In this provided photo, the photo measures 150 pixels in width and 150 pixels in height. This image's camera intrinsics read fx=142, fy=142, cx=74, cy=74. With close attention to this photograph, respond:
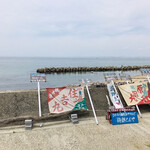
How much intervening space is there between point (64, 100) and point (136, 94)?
5804mm

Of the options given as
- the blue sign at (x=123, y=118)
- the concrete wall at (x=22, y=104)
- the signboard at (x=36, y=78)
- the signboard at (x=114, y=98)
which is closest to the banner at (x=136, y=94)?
the signboard at (x=114, y=98)

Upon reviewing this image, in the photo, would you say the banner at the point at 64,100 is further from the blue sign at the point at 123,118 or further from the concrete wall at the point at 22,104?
the blue sign at the point at 123,118

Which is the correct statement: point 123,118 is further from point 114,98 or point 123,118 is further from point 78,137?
point 78,137

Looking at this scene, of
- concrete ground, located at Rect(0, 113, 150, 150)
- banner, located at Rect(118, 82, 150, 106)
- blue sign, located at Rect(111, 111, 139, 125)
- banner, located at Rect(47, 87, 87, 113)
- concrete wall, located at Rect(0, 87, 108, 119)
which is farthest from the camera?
banner, located at Rect(118, 82, 150, 106)

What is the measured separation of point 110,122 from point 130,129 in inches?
50.8

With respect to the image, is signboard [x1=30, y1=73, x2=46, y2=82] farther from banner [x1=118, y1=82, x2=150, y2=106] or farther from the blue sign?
banner [x1=118, y1=82, x2=150, y2=106]

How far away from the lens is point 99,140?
7680mm

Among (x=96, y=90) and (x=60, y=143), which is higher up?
(x=96, y=90)

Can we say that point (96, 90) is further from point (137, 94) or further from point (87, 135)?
point (87, 135)

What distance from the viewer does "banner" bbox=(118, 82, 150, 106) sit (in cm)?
1116

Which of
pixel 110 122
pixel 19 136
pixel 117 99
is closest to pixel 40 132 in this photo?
pixel 19 136

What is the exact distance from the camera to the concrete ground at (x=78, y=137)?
7.18 m

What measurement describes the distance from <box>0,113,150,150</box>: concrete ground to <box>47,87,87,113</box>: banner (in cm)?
102

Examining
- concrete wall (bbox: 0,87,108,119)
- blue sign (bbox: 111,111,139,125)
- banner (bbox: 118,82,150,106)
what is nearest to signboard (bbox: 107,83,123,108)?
banner (bbox: 118,82,150,106)
